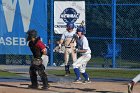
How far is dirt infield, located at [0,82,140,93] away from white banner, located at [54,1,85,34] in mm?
8850

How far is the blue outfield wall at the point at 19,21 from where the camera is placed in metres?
26.0

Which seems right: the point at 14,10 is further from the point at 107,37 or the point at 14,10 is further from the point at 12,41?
the point at 107,37

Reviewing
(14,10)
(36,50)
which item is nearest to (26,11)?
(14,10)

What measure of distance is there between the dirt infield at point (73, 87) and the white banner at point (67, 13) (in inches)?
348

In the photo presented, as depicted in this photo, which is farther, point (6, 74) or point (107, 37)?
point (107, 37)

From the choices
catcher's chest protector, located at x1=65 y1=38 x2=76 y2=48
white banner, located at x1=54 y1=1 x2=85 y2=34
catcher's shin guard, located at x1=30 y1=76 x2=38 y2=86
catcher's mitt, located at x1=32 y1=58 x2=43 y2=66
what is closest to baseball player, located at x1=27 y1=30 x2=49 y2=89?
catcher's mitt, located at x1=32 y1=58 x2=43 y2=66

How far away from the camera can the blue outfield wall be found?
2603 cm

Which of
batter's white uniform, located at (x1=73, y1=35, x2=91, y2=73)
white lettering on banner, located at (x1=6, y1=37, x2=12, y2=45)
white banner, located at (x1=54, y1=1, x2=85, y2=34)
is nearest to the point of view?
batter's white uniform, located at (x1=73, y1=35, x2=91, y2=73)

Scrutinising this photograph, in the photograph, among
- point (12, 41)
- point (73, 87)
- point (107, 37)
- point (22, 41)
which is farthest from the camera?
point (107, 37)

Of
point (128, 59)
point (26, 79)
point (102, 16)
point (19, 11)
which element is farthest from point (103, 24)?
point (26, 79)

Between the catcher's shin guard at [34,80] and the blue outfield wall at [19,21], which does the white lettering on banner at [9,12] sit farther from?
the catcher's shin guard at [34,80]

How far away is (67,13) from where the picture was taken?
26109mm

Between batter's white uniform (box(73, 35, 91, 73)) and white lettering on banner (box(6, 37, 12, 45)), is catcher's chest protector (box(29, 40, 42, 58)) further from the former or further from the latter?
white lettering on banner (box(6, 37, 12, 45))

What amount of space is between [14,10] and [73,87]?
435 inches
